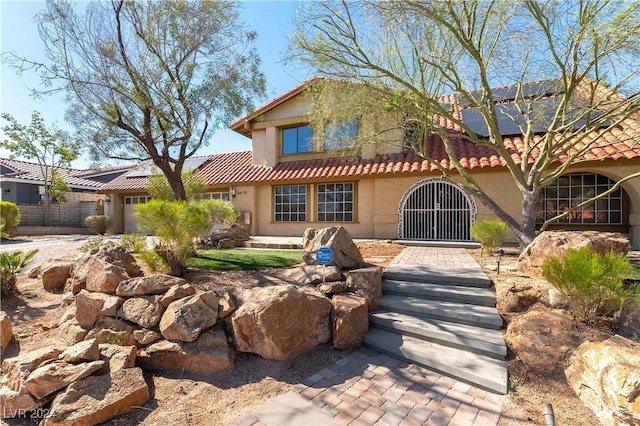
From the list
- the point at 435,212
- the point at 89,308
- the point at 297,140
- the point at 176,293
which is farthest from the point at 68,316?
the point at 297,140

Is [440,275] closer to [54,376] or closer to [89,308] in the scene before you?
[54,376]

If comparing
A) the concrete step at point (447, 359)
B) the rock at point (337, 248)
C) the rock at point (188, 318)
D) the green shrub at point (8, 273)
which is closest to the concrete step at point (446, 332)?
the concrete step at point (447, 359)

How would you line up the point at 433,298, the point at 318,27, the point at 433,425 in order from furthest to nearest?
the point at 318,27
the point at 433,298
the point at 433,425

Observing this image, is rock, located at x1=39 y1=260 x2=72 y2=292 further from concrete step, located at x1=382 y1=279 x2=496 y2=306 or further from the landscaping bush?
the landscaping bush

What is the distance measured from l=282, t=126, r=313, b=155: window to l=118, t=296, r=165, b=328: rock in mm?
10690

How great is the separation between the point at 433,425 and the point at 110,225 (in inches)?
814

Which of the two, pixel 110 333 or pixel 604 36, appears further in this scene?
pixel 604 36

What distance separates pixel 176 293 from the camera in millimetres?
4480

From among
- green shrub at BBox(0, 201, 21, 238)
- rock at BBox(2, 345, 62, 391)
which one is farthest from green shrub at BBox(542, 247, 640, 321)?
green shrub at BBox(0, 201, 21, 238)

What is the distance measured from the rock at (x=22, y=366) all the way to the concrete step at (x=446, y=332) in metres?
4.29

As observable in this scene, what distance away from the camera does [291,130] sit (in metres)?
14.4

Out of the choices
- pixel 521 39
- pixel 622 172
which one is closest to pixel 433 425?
pixel 521 39

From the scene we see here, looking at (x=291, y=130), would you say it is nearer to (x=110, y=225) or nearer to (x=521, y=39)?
(x=521, y=39)

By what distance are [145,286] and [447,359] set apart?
4589 millimetres
